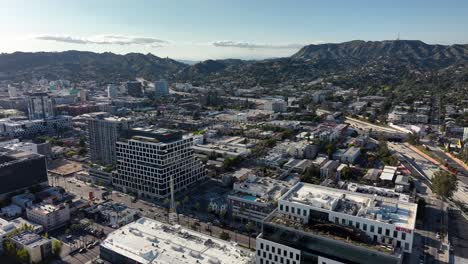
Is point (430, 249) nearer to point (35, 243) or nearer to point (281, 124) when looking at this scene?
point (35, 243)

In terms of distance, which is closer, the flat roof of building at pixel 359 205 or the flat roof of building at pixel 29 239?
the flat roof of building at pixel 359 205

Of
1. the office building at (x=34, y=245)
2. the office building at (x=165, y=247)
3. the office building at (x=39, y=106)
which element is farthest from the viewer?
the office building at (x=39, y=106)

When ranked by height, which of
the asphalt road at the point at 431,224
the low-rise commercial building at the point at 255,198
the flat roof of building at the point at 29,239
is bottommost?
the asphalt road at the point at 431,224

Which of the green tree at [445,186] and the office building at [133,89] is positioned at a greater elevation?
the office building at [133,89]

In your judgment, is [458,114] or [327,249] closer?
[327,249]

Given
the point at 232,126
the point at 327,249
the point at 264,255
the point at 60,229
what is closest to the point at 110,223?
the point at 60,229

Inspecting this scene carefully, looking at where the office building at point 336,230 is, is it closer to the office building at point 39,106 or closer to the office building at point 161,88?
the office building at point 39,106

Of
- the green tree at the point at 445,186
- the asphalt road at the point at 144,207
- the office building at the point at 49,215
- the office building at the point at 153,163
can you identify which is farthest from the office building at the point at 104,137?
the green tree at the point at 445,186
